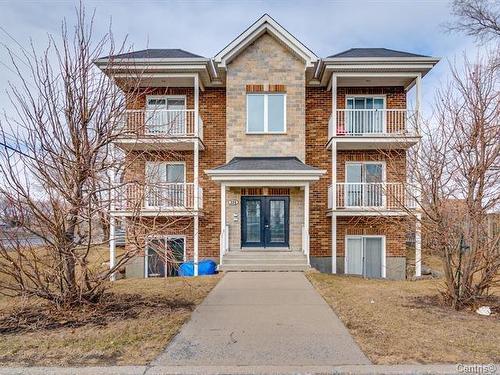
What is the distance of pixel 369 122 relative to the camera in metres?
14.6

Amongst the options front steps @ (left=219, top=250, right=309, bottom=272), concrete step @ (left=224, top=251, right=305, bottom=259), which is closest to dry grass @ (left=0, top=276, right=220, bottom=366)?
front steps @ (left=219, top=250, right=309, bottom=272)

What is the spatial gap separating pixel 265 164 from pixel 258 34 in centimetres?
556

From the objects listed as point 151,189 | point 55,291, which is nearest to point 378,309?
point 151,189

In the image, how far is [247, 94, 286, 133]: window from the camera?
14844 millimetres

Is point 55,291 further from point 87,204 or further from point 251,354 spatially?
point 251,354

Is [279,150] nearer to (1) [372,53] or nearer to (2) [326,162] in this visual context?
(2) [326,162]

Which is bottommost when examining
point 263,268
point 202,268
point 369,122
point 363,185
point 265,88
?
point 202,268

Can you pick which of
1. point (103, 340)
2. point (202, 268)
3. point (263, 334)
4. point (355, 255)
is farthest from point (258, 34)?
point (103, 340)

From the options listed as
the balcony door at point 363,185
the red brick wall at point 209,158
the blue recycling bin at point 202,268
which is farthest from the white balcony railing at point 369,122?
the blue recycling bin at point 202,268

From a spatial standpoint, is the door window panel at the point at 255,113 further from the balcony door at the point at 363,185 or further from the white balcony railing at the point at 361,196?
the balcony door at the point at 363,185

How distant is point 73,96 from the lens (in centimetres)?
604

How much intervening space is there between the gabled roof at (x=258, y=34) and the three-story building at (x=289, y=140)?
0.04 m

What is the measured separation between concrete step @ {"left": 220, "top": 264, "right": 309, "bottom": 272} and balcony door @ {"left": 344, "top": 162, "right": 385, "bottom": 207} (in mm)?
3738

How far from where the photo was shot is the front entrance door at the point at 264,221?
1437 cm
